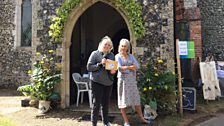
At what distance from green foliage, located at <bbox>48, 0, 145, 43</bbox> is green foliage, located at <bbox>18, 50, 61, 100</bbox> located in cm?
57

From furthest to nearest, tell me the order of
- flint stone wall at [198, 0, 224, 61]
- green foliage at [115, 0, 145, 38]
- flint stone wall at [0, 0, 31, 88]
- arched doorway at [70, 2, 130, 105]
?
flint stone wall at [198, 0, 224, 61]
flint stone wall at [0, 0, 31, 88]
arched doorway at [70, 2, 130, 105]
green foliage at [115, 0, 145, 38]

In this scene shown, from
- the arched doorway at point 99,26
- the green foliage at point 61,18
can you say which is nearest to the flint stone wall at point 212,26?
the arched doorway at point 99,26

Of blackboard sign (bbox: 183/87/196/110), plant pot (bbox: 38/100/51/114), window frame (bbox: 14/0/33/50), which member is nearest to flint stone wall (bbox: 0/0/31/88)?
window frame (bbox: 14/0/33/50)

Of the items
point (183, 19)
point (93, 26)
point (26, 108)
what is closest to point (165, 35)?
point (183, 19)

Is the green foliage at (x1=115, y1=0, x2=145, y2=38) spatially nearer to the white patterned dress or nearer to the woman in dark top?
the white patterned dress

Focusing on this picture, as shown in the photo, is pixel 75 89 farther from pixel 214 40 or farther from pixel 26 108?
pixel 214 40

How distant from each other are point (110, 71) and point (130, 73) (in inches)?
21.3

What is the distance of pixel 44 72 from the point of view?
6805 millimetres

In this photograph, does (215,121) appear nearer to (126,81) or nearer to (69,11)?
(126,81)

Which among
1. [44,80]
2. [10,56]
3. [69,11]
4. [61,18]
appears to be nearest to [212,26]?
[69,11]

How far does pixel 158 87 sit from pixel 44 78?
3082 mm

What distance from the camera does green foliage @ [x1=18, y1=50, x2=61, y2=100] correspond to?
666 cm

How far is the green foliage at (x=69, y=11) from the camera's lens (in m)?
6.31

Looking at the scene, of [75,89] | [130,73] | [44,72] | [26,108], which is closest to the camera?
[130,73]
